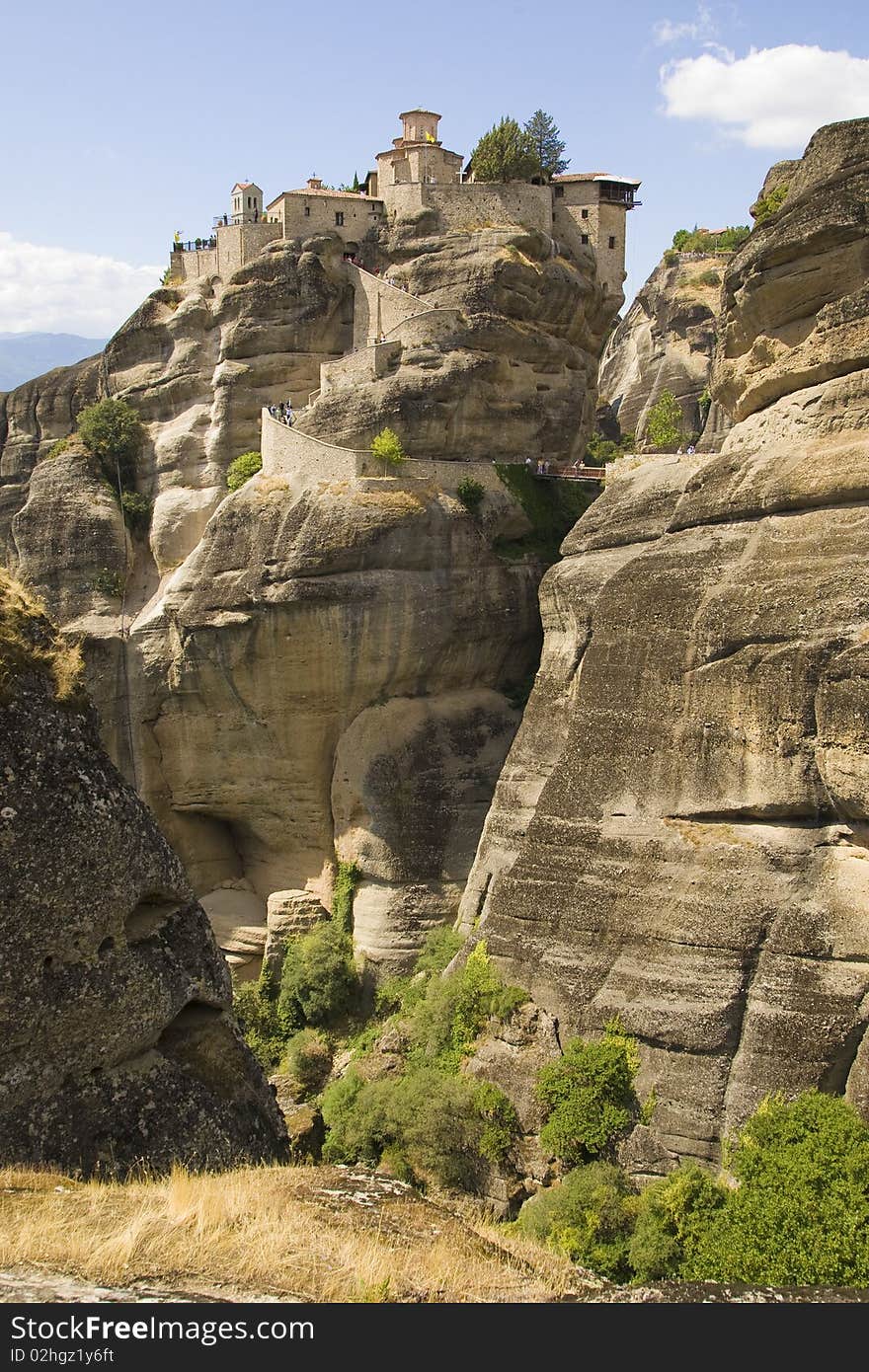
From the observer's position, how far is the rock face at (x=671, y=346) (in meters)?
53.5

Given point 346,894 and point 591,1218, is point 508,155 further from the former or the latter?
point 591,1218

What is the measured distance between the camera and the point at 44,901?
1125cm

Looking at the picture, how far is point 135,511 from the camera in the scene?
3628 centimetres

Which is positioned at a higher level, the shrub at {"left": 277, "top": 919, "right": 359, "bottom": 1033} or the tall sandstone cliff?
the tall sandstone cliff

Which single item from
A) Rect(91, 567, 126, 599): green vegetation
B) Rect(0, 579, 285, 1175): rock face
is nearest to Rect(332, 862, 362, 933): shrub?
Rect(91, 567, 126, 599): green vegetation

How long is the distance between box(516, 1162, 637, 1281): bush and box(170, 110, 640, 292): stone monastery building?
26607 millimetres

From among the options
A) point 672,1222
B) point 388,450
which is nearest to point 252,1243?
point 672,1222

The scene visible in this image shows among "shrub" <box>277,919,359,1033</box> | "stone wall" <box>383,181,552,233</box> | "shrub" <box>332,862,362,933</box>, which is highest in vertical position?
"stone wall" <box>383,181,552,233</box>

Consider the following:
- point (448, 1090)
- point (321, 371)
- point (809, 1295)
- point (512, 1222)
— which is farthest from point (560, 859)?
point (321, 371)

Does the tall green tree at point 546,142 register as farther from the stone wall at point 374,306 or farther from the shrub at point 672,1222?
the shrub at point 672,1222

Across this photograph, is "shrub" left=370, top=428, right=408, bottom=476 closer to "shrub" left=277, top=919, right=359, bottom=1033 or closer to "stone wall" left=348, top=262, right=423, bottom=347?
"stone wall" left=348, top=262, right=423, bottom=347

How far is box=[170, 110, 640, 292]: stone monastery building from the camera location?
34688 mm

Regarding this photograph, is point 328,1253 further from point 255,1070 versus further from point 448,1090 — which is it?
point 448,1090

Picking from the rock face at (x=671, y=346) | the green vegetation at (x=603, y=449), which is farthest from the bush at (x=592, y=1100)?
the rock face at (x=671, y=346)
